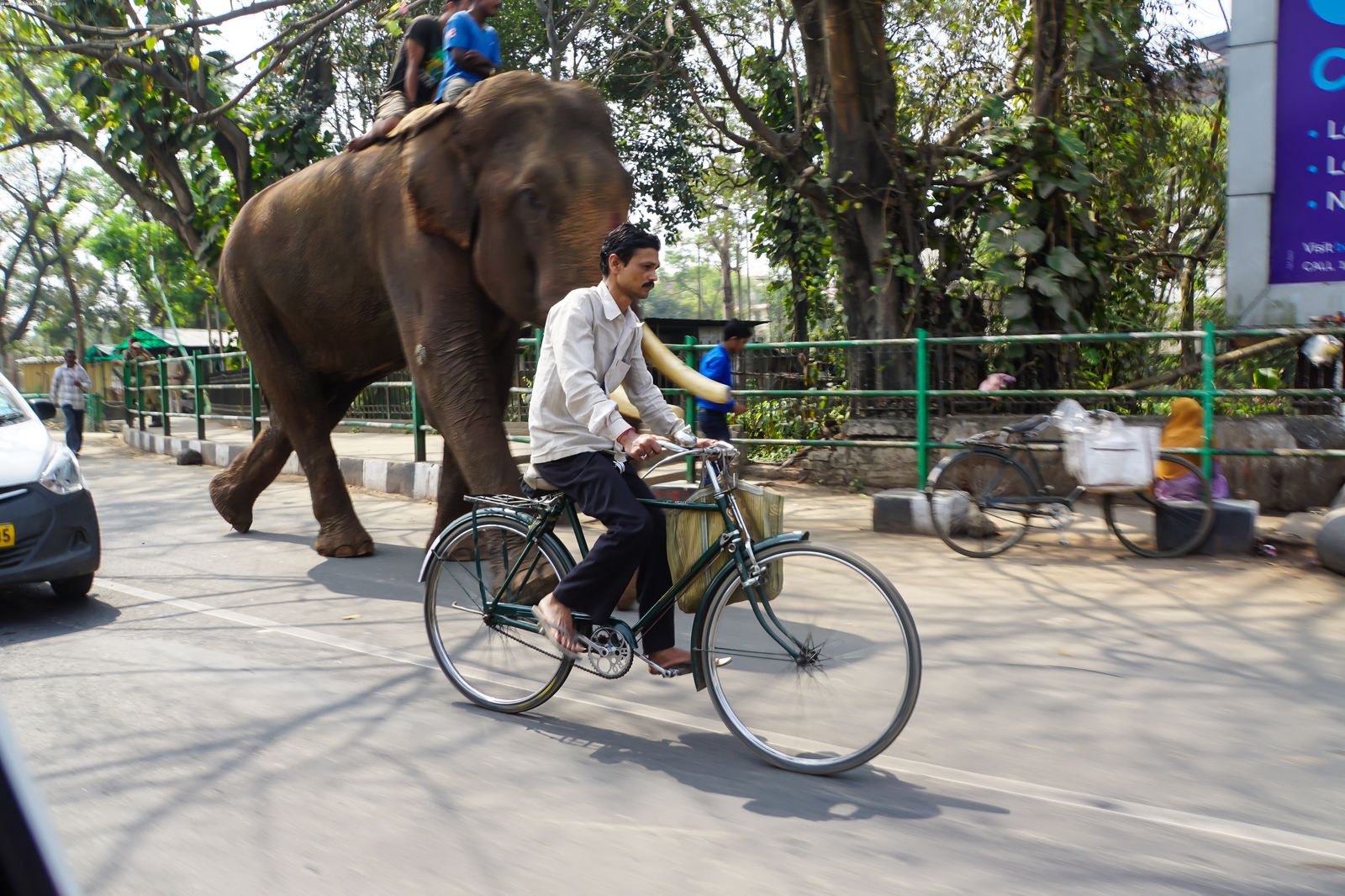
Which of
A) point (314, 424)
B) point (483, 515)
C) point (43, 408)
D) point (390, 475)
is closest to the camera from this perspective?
point (483, 515)

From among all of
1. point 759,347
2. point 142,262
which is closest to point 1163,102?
point 759,347

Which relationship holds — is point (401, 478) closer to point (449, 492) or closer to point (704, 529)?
point (449, 492)

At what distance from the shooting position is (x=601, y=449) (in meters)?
3.91

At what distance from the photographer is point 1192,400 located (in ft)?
24.7

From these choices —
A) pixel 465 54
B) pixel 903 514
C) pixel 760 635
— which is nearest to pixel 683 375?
pixel 760 635

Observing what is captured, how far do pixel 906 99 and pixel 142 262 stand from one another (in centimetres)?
4225

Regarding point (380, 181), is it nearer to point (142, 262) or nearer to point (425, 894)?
point (425, 894)

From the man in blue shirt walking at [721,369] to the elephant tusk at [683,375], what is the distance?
315 cm

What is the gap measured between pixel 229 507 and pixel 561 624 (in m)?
5.33

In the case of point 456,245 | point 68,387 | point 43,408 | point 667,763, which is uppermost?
point 456,245

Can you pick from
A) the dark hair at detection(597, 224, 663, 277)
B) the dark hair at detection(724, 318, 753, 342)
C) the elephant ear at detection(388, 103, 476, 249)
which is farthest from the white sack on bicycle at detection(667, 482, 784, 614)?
the dark hair at detection(724, 318, 753, 342)

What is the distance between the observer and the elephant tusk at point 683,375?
420 centimetres

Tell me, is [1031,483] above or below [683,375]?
below

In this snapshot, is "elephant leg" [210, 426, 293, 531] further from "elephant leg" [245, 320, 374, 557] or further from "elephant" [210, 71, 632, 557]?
"elephant" [210, 71, 632, 557]
